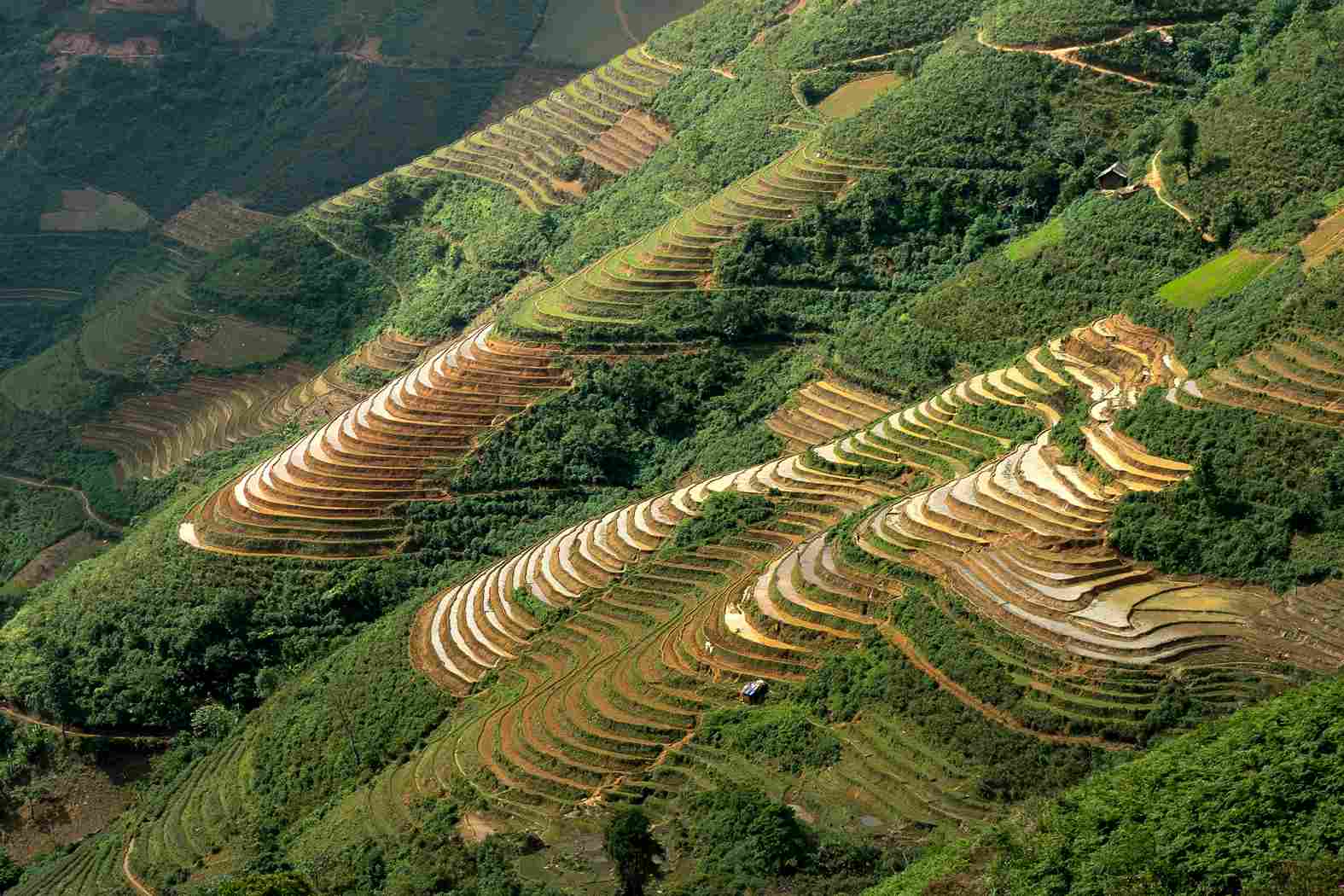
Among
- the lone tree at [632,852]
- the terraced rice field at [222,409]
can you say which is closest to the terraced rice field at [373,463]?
the terraced rice field at [222,409]

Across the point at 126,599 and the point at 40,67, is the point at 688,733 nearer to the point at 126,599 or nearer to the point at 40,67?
the point at 126,599

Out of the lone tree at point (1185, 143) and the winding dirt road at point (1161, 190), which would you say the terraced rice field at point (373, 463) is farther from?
the lone tree at point (1185, 143)

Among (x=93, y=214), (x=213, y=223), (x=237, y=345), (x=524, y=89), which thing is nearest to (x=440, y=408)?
(x=237, y=345)

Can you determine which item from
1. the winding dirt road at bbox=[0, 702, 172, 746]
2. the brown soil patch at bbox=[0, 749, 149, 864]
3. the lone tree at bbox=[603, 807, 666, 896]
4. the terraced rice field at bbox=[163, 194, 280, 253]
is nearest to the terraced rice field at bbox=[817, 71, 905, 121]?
the terraced rice field at bbox=[163, 194, 280, 253]

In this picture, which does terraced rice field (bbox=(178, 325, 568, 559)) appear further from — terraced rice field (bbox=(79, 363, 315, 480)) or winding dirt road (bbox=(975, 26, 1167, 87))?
winding dirt road (bbox=(975, 26, 1167, 87))

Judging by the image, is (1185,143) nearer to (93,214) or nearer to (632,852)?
(632,852)

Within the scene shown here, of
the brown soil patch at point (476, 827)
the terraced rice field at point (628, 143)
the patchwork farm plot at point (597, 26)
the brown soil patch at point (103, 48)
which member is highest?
the brown soil patch at point (103, 48)

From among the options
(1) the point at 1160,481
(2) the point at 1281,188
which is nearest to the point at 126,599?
(1) the point at 1160,481
